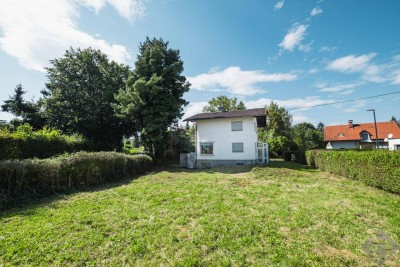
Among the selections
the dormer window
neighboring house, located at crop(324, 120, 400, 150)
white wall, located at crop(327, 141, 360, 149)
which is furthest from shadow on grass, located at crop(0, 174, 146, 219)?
the dormer window

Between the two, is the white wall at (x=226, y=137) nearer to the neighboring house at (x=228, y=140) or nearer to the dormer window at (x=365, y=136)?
the neighboring house at (x=228, y=140)

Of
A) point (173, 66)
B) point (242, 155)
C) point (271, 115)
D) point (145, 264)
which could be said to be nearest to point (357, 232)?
point (145, 264)

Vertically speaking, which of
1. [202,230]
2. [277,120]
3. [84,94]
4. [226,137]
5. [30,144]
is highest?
[84,94]

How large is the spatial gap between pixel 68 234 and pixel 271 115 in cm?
3679

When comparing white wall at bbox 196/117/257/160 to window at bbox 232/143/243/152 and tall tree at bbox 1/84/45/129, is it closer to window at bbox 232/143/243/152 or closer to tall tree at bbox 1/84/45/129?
window at bbox 232/143/243/152

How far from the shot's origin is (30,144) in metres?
12.2

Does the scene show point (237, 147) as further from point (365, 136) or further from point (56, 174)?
point (365, 136)

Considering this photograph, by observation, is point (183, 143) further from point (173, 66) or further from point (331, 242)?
point (331, 242)

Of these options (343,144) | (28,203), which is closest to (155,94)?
(28,203)

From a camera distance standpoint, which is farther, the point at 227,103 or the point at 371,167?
the point at 227,103

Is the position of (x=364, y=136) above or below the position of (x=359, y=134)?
below

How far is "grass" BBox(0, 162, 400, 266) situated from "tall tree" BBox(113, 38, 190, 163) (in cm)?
1101

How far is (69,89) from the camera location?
22.1m

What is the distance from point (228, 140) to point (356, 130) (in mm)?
32993
